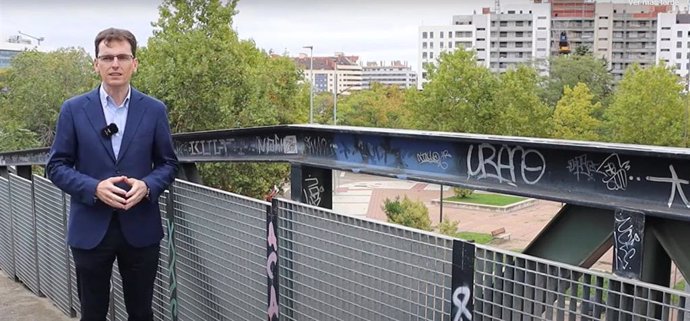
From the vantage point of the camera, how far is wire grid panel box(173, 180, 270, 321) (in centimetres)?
369

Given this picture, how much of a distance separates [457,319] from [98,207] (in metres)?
1.73

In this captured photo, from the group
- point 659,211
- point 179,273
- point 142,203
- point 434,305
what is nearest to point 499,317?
point 434,305

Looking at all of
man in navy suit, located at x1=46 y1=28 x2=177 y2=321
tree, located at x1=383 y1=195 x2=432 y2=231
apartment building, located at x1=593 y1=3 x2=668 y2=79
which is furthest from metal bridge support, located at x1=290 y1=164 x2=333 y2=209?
apartment building, located at x1=593 y1=3 x2=668 y2=79

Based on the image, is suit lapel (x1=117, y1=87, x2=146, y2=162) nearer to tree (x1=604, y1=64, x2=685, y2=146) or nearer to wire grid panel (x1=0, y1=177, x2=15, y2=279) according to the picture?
wire grid panel (x1=0, y1=177, x2=15, y2=279)

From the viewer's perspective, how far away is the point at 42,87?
4569 centimetres

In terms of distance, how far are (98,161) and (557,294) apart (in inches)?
83.2

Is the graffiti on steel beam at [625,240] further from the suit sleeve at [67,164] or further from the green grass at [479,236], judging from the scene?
the green grass at [479,236]

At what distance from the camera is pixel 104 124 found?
3.42 m

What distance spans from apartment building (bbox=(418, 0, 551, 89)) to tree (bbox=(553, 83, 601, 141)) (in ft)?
211

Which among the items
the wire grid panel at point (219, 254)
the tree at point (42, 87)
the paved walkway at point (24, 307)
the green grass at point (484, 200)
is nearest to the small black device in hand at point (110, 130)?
the wire grid panel at point (219, 254)

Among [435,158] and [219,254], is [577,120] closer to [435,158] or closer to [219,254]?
A: [435,158]

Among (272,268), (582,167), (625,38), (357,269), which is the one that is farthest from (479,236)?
(625,38)

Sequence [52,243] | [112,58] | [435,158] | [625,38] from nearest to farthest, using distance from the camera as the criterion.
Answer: [112,58], [435,158], [52,243], [625,38]

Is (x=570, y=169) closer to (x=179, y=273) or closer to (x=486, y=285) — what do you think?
(x=486, y=285)
